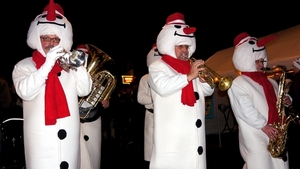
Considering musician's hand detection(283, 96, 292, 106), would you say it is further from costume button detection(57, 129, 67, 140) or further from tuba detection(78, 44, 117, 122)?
costume button detection(57, 129, 67, 140)

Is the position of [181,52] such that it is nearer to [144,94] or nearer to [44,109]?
[44,109]

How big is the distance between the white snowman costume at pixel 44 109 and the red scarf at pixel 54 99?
22 millimetres

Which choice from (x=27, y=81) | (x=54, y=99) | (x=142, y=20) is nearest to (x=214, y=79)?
(x=54, y=99)

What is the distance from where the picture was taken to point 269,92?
4.59 m

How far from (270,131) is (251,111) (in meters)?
0.34

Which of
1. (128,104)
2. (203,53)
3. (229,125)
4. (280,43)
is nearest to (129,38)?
(203,53)

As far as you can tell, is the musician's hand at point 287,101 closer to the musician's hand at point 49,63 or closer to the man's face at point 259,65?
the man's face at point 259,65

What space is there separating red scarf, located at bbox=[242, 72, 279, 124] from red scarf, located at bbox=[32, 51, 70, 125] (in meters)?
2.57

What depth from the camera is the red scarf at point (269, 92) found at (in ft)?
14.7

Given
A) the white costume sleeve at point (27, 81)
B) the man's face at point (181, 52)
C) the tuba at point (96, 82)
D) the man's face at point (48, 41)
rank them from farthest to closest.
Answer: the tuba at point (96, 82) < the man's face at point (181, 52) < the man's face at point (48, 41) < the white costume sleeve at point (27, 81)

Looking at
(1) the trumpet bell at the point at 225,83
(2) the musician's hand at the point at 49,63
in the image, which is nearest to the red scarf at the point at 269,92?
(1) the trumpet bell at the point at 225,83

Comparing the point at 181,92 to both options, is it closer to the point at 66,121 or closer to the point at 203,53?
the point at 66,121

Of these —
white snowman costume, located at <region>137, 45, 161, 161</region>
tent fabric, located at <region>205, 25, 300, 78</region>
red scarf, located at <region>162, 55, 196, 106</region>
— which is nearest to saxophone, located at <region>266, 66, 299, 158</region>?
red scarf, located at <region>162, 55, 196, 106</region>

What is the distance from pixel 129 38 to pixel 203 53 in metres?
4.54
